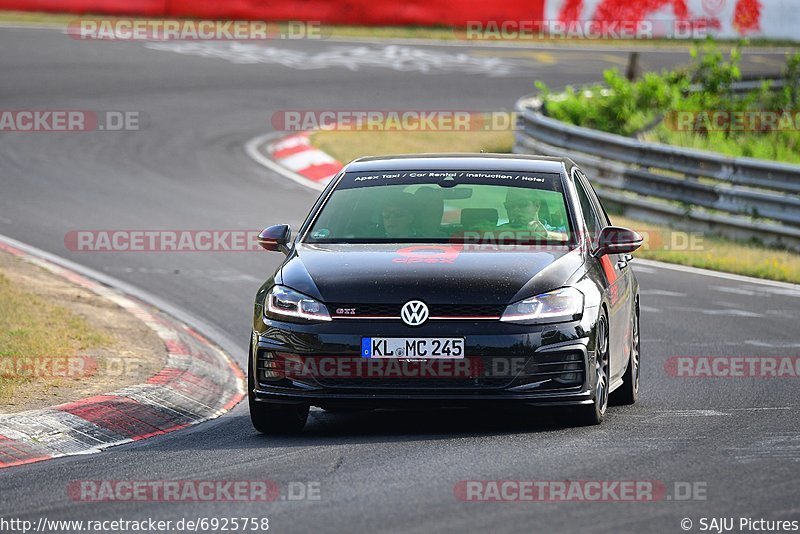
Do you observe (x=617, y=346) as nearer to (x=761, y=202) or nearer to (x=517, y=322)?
(x=517, y=322)

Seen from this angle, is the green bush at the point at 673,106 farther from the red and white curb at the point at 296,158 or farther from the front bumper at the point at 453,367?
the front bumper at the point at 453,367

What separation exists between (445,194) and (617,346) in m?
1.39

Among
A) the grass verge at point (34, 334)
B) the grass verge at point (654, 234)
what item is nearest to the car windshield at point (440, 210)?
the grass verge at point (34, 334)

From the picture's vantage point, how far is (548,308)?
26.8ft

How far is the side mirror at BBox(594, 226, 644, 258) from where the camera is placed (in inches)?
354

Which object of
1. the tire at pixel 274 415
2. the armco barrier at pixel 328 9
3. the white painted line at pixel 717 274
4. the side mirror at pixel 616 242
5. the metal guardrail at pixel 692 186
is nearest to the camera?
the tire at pixel 274 415

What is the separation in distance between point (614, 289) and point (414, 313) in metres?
1.69

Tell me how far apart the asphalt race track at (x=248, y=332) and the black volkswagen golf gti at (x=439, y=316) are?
0.27 metres

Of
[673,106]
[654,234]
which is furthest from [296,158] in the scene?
[654,234]

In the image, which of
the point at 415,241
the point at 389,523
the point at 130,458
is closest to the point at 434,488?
the point at 389,523

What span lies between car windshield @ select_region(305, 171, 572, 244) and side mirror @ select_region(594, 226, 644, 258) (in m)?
0.20

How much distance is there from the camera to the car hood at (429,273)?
811 centimetres

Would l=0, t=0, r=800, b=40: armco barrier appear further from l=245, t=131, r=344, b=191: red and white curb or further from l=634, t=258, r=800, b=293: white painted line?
l=634, t=258, r=800, b=293: white painted line

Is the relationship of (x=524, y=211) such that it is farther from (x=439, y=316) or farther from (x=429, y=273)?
(x=439, y=316)
